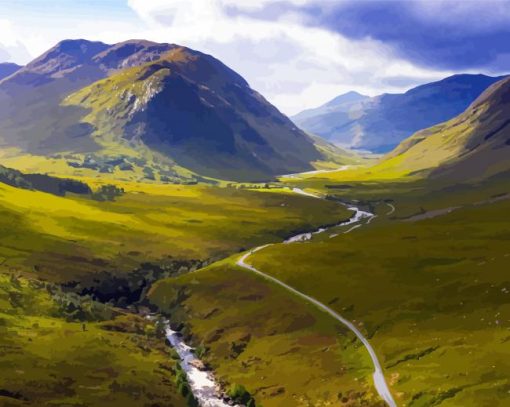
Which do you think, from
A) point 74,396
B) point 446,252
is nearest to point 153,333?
point 74,396

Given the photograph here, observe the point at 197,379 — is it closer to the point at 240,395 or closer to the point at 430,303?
the point at 240,395

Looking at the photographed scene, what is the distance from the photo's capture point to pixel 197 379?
390ft

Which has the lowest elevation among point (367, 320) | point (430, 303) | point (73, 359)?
point (73, 359)

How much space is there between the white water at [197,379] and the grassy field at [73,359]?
4.06 meters

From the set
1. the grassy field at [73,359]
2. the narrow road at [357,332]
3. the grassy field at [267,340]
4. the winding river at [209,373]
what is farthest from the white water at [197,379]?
the narrow road at [357,332]

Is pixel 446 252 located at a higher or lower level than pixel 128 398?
higher

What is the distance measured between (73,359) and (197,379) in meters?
25.2

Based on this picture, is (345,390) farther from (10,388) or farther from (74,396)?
(10,388)

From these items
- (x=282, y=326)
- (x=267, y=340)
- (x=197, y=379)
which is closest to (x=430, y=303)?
(x=282, y=326)

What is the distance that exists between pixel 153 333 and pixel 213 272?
48416 millimetres

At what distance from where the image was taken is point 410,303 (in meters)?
136

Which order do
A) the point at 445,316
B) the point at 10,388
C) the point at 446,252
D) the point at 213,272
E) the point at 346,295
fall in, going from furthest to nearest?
the point at 213,272 → the point at 446,252 → the point at 346,295 → the point at 445,316 → the point at 10,388

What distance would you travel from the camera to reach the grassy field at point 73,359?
96.2 meters

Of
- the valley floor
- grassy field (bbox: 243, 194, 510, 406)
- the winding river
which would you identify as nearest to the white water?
the winding river
